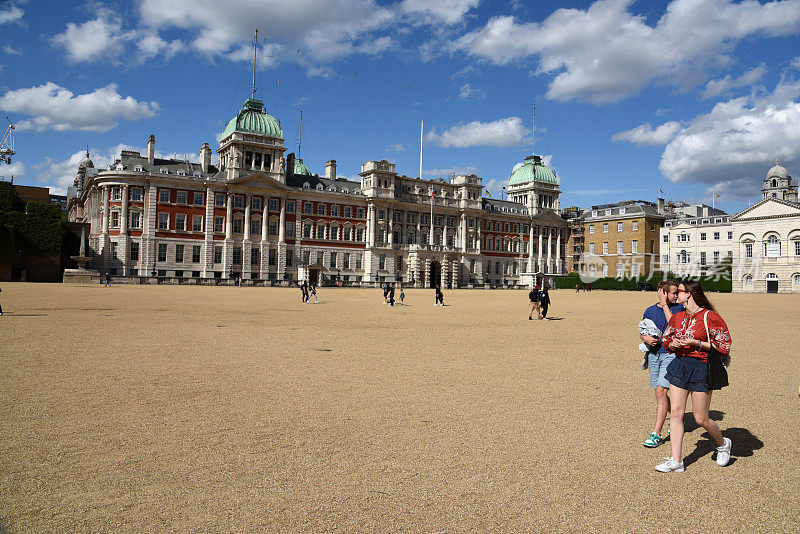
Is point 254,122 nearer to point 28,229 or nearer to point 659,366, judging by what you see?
point 28,229

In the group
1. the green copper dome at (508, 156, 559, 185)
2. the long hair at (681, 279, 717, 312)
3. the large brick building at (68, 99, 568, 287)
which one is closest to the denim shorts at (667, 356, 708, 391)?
the long hair at (681, 279, 717, 312)

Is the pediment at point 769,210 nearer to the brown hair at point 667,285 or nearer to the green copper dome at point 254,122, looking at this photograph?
the green copper dome at point 254,122

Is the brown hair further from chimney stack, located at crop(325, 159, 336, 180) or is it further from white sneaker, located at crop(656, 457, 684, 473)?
chimney stack, located at crop(325, 159, 336, 180)

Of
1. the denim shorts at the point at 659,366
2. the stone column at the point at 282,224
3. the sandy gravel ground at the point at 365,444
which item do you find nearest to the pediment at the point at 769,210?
the stone column at the point at 282,224

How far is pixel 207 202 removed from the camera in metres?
64.9

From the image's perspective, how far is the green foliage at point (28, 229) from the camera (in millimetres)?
58109

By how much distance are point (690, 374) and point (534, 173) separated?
9287 cm

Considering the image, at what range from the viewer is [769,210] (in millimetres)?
74000

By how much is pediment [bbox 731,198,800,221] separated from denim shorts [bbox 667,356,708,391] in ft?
263

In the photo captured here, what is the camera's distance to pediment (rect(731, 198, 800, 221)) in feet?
234

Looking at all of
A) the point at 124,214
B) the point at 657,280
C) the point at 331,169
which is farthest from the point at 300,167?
the point at 657,280

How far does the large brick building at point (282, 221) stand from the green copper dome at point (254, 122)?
15 centimetres

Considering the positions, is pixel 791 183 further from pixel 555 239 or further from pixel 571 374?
pixel 571 374

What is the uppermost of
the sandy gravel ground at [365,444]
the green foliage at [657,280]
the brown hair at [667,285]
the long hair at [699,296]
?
the green foliage at [657,280]
